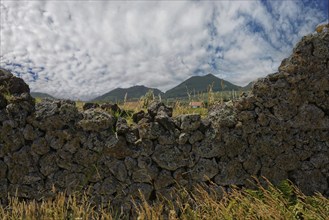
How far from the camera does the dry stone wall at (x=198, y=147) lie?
7.14 metres

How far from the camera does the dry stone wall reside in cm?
714

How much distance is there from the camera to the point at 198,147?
7234 mm

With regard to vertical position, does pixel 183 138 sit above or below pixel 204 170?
above

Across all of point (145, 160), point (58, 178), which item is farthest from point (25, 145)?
point (145, 160)

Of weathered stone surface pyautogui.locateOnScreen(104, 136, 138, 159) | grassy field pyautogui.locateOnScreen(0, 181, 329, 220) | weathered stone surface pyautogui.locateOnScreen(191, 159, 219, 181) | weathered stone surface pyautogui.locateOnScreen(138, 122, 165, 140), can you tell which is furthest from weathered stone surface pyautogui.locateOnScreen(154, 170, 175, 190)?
weathered stone surface pyautogui.locateOnScreen(138, 122, 165, 140)

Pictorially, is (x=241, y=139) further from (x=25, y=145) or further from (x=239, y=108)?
(x=25, y=145)

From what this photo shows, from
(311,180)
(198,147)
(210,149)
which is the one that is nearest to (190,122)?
(198,147)

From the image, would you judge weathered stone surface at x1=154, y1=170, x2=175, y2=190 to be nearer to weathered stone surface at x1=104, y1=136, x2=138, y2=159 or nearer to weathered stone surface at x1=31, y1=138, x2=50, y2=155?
weathered stone surface at x1=104, y1=136, x2=138, y2=159

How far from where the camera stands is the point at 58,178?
7.28 meters

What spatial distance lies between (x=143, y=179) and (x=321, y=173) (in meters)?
3.87

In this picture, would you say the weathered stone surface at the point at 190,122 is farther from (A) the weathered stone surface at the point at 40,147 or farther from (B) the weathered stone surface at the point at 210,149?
(A) the weathered stone surface at the point at 40,147

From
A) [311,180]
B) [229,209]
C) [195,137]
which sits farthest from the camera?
[195,137]

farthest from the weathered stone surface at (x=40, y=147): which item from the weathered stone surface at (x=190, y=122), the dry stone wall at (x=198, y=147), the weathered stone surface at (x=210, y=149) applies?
the weathered stone surface at (x=210, y=149)

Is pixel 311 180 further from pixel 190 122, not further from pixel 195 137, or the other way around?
pixel 190 122
